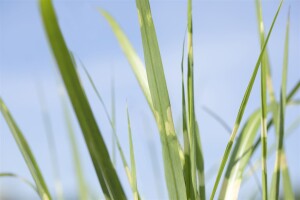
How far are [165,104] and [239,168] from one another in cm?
26

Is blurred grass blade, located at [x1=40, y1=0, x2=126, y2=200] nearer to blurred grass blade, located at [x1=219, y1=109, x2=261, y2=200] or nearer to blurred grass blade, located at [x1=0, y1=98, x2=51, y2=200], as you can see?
blurred grass blade, located at [x1=0, y1=98, x2=51, y2=200]

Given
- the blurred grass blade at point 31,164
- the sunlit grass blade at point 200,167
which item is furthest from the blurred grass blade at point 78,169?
the sunlit grass blade at point 200,167

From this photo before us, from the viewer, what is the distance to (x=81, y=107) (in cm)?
36

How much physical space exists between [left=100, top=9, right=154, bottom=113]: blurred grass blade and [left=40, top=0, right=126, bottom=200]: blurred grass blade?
0.21 meters

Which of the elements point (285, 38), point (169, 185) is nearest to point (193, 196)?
point (169, 185)

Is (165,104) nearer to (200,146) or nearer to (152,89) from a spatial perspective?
(152,89)

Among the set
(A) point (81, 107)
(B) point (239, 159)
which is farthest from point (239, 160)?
(A) point (81, 107)

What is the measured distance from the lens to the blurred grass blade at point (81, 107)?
1.09 feet

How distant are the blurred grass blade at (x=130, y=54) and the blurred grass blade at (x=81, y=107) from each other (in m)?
0.21

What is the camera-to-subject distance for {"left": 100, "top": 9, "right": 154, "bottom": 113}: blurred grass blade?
2.06 ft

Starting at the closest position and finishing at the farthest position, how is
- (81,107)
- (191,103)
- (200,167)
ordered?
(81,107), (191,103), (200,167)

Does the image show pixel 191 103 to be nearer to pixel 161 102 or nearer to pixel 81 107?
pixel 161 102

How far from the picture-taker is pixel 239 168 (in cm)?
68

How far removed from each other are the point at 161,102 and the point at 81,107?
0.12 metres
